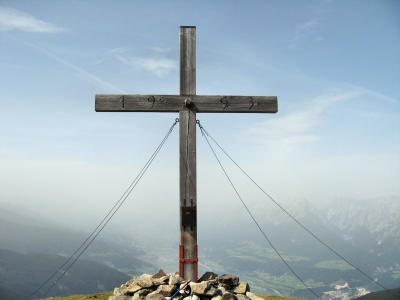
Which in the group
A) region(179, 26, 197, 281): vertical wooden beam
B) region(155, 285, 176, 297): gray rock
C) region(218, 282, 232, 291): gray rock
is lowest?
region(218, 282, 232, 291): gray rock

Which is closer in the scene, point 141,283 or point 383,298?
point 141,283

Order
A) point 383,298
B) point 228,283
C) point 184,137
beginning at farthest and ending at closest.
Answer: point 383,298 < point 184,137 < point 228,283

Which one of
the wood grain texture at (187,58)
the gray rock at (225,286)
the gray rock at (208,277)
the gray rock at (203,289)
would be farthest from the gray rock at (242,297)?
the wood grain texture at (187,58)

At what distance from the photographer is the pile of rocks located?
861 centimetres

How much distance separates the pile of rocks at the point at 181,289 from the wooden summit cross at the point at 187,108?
0.62 meters

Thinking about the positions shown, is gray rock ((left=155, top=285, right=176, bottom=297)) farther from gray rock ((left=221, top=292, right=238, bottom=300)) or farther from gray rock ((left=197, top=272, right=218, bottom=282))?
gray rock ((left=221, top=292, right=238, bottom=300))

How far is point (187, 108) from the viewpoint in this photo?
10398 millimetres

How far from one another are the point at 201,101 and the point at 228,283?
572cm

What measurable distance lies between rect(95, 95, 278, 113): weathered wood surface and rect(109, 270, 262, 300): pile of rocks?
5183mm

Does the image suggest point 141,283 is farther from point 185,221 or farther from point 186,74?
point 186,74

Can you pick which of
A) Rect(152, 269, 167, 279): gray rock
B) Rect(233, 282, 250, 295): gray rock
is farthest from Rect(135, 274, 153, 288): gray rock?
Rect(233, 282, 250, 295): gray rock

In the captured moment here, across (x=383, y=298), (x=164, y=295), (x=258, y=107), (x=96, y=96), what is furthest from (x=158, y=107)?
(x=383, y=298)

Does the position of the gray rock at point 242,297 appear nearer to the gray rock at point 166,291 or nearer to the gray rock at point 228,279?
the gray rock at point 228,279

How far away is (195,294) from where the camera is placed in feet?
28.4
